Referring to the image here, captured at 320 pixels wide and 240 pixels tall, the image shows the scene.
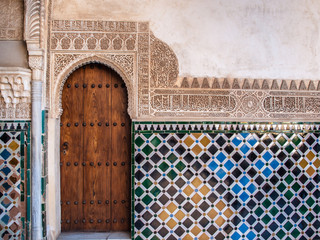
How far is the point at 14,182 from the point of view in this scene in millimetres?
2574

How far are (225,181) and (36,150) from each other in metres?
1.70

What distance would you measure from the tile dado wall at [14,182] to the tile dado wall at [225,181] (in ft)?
3.09

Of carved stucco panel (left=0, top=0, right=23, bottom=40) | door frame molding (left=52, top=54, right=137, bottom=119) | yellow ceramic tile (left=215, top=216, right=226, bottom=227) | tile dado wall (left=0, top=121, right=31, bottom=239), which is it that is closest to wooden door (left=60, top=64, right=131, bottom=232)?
door frame molding (left=52, top=54, right=137, bottom=119)

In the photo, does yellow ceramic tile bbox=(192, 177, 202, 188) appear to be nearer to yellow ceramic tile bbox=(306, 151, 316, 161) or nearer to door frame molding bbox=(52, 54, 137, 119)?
door frame molding bbox=(52, 54, 137, 119)

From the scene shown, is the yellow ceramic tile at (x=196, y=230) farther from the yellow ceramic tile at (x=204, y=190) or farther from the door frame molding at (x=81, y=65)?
the door frame molding at (x=81, y=65)

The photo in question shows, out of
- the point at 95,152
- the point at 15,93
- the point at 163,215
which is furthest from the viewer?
the point at 95,152

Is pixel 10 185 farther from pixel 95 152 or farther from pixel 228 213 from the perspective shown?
pixel 228 213

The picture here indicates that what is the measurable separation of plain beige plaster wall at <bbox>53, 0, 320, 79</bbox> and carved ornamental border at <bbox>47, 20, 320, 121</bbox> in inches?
3.3

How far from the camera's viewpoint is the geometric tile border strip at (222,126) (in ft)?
8.78

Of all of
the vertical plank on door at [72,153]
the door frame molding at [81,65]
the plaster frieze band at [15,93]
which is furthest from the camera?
the vertical plank on door at [72,153]

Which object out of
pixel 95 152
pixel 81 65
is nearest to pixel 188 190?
pixel 95 152

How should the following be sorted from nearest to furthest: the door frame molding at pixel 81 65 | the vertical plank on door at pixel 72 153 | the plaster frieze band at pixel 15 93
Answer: the plaster frieze band at pixel 15 93, the door frame molding at pixel 81 65, the vertical plank on door at pixel 72 153

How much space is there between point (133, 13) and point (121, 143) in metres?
1.21

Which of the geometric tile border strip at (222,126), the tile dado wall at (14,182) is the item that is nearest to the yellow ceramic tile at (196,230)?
the geometric tile border strip at (222,126)
